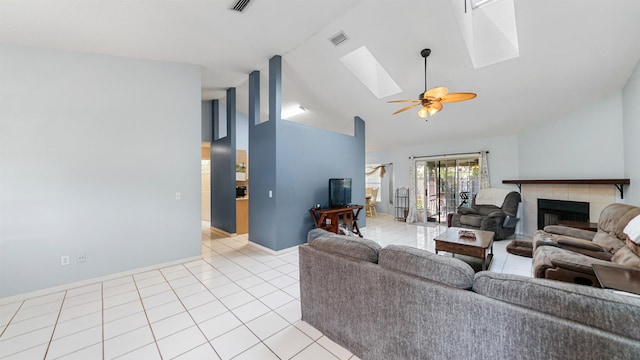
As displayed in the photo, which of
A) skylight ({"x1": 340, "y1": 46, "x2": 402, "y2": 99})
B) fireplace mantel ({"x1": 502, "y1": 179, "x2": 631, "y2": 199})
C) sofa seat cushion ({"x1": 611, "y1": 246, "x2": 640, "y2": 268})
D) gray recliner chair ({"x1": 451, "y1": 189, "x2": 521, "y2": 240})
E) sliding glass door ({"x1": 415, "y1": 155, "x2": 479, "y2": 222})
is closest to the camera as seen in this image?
sofa seat cushion ({"x1": 611, "y1": 246, "x2": 640, "y2": 268})

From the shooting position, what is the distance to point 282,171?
4258mm

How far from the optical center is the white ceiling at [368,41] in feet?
8.58

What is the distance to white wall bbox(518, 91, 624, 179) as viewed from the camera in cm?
400

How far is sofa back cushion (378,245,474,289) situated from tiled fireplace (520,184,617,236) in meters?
4.96

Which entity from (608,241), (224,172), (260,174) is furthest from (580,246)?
(224,172)

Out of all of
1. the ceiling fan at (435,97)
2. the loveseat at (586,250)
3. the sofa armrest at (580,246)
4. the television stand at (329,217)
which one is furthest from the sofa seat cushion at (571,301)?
the television stand at (329,217)

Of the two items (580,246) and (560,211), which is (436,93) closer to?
(580,246)

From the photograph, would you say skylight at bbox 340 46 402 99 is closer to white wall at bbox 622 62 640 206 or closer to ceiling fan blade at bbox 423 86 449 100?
ceiling fan blade at bbox 423 86 449 100

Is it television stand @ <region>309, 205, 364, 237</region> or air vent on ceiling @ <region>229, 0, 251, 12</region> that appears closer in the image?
air vent on ceiling @ <region>229, 0, 251, 12</region>

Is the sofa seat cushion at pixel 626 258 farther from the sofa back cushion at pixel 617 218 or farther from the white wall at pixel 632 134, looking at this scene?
the white wall at pixel 632 134

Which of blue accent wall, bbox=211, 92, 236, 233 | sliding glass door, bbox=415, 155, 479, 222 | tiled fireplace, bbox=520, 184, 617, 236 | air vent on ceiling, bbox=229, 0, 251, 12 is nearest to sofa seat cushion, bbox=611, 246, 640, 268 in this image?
tiled fireplace, bbox=520, 184, 617, 236

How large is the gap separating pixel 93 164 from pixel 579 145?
26.4 feet

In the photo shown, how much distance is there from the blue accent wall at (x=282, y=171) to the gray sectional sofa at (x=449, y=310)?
7.81 ft

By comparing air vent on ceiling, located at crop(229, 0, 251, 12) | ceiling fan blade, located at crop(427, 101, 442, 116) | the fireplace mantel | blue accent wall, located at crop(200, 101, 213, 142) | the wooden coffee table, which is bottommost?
the wooden coffee table
